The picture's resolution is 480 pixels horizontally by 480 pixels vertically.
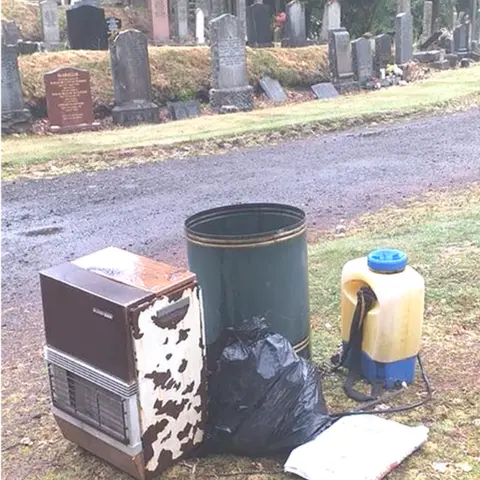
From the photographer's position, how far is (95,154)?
36.4ft

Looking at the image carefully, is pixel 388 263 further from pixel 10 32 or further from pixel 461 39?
pixel 461 39

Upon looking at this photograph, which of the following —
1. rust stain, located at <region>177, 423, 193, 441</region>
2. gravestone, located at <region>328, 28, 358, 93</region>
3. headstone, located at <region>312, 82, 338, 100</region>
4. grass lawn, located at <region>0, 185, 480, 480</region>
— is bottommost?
grass lawn, located at <region>0, 185, 480, 480</region>

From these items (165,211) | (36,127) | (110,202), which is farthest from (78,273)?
(36,127)

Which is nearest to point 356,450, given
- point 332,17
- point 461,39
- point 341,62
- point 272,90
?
point 272,90

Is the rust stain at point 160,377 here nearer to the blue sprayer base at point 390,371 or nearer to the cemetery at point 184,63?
the blue sprayer base at point 390,371

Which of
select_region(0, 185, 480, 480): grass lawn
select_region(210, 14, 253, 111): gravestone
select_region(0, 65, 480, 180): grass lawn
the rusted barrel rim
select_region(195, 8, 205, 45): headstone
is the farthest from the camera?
select_region(195, 8, 205, 45): headstone

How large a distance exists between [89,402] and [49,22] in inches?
843

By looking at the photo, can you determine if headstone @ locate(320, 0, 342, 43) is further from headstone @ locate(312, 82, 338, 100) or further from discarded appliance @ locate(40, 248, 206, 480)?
discarded appliance @ locate(40, 248, 206, 480)

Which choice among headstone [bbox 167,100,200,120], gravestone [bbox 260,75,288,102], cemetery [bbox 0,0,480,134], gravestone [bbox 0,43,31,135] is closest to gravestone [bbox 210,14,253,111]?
cemetery [bbox 0,0,480,134]

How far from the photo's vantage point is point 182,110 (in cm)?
1581

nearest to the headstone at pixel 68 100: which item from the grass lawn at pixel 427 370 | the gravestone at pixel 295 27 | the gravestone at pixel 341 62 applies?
the gravestone at pixel 341 62

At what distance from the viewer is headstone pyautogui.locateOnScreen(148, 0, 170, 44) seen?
24375 millimetres

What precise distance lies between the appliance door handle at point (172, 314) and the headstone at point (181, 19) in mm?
23380

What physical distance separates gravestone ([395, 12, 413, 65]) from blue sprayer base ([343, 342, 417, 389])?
65.0ft
